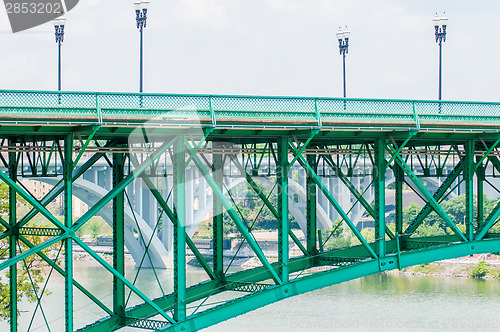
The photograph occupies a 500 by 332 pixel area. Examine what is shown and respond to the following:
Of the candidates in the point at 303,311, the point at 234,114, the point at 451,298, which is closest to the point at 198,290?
the point at 234,114

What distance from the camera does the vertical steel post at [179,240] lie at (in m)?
19.5

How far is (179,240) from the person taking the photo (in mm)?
19781

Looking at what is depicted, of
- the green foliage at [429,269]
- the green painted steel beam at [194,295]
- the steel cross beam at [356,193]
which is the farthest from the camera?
the green foliage at [429,269]

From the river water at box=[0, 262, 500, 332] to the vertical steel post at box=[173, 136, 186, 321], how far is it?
23.1 metres

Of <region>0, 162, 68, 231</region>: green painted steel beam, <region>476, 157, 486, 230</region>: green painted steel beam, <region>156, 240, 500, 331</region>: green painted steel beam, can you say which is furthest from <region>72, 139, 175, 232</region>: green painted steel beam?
<region>476, 157, 486, 230</region>: green painted steel beam

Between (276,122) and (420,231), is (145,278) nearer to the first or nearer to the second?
(420,231)

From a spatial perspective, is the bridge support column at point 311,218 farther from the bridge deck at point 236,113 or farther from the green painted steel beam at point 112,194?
the green painted steel beam at point 112,194

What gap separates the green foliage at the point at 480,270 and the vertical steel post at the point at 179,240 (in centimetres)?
5810

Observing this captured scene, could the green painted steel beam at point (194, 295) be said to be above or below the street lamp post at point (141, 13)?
below

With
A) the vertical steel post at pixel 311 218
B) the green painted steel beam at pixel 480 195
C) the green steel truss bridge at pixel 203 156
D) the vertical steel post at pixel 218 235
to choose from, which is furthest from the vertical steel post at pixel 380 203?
the vertical steel post at pixel 218 235

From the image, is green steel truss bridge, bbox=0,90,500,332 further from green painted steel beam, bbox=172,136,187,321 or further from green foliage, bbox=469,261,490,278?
green foliage, bbox=469,261,490,278

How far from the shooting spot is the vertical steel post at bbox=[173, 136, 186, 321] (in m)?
19.5

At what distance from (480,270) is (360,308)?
2441cm

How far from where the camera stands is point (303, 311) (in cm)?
5144
